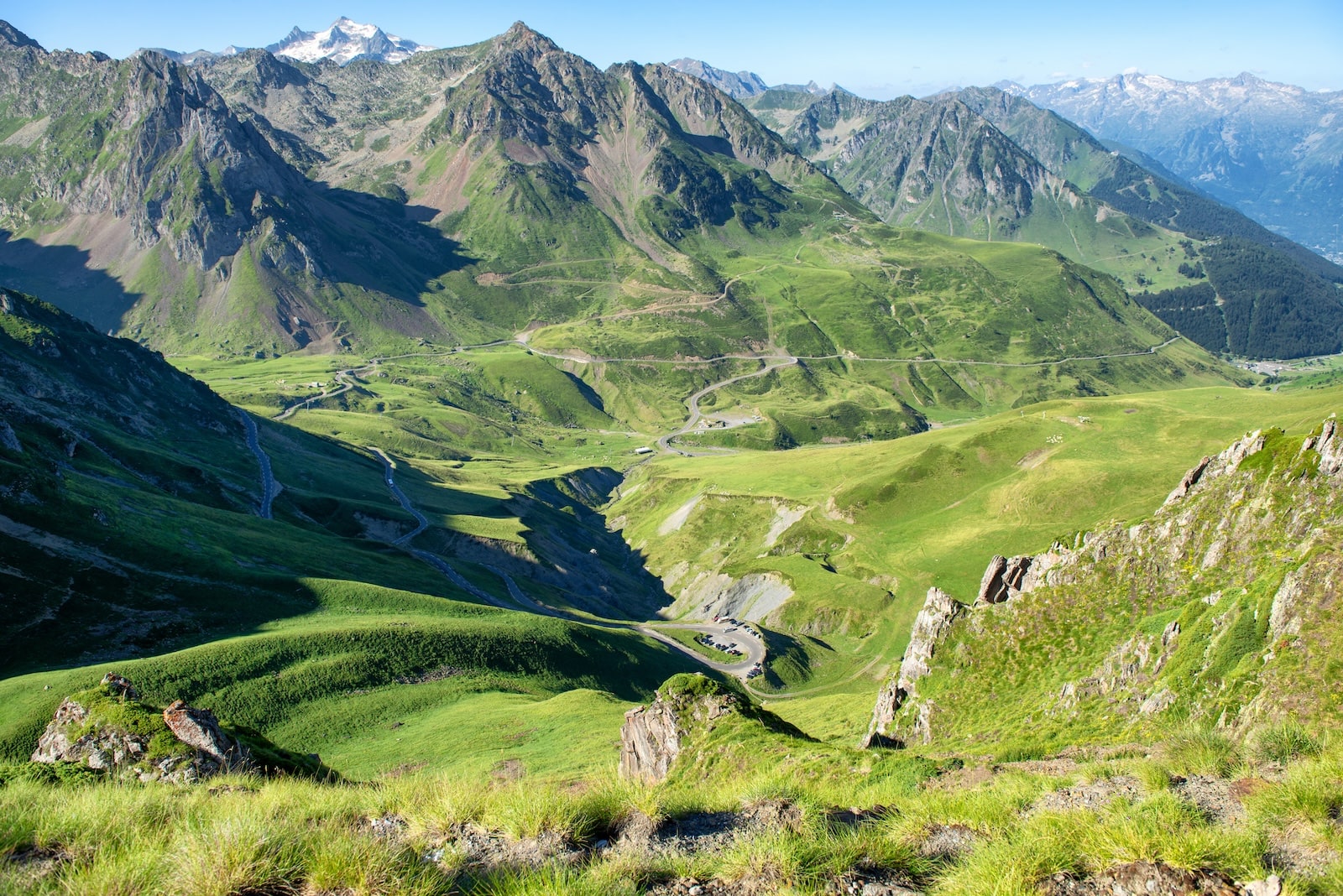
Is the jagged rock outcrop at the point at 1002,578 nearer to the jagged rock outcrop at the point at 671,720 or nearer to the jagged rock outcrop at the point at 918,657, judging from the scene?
the jagged rock outcrop at the point at 918,657

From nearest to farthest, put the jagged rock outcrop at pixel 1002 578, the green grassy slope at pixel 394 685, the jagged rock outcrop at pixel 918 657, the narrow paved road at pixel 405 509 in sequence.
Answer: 1. the jagged rock outcrop at pixel 918 657
2. the green grassy slope at pixel 394 685
3. the jagged rock outcrop at pixel 1002 578
4. the narrow paved road at pixel 405 509

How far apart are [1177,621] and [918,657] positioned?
58.4ft

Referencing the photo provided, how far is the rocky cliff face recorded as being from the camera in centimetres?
3400

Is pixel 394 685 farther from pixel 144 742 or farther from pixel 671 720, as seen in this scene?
pixel 144 742

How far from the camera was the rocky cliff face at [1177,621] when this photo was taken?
34.0 m

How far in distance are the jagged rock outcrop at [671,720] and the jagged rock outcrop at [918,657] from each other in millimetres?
15459

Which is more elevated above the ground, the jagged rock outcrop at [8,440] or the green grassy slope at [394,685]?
the jagged rock outcrop at [8,440]

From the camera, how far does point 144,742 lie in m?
26.8

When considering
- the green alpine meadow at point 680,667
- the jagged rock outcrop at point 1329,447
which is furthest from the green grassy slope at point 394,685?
the jagged rock outcrop at point 1329,447

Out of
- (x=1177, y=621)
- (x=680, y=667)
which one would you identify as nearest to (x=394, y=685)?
(x=680, y=667)

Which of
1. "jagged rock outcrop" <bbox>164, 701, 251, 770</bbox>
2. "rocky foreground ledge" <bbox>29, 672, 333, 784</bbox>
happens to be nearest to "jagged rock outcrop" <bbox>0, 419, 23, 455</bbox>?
"rocky foreground ledge" <bbox>29, 672, 333, 784</bbox>

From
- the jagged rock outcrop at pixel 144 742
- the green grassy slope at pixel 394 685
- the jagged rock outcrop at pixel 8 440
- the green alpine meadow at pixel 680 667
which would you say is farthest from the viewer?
the jagged rock outcrop at pixel 8 440

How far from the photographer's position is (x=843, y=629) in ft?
418

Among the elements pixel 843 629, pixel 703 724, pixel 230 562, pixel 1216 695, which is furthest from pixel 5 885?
pixel 843 629
